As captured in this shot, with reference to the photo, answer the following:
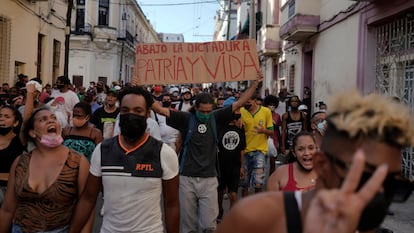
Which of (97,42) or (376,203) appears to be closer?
(376,203)

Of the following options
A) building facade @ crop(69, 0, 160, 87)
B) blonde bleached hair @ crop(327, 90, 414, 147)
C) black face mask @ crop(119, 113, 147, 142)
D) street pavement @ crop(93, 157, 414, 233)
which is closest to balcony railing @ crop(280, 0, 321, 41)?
street pavement @ crop(93, 157, 414, 233)

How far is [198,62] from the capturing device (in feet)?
23.4

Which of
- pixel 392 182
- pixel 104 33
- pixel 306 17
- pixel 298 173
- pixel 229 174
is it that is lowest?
pixel 229 174

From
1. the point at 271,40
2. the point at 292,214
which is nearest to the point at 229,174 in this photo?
the point at 292,214

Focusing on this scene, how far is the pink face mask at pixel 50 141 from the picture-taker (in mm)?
3529

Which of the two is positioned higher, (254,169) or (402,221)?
(254,169)

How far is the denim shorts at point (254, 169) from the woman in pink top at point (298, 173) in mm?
2968

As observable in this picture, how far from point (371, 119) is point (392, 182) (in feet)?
0.67

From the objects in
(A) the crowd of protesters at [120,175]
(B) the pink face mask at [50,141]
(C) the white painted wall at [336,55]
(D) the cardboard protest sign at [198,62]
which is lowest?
(A) the crowd of protesters at [120,175]

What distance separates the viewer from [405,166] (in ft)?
28.9

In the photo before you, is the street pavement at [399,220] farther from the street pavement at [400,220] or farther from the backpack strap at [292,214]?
the backpack strap at [292,214]

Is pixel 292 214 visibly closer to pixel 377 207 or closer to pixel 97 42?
pixel 377 207

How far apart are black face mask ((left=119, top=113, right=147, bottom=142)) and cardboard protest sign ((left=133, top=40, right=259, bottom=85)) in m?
3.53

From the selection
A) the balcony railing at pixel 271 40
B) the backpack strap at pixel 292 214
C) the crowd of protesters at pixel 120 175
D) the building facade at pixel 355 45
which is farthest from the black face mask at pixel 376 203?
the balcony railing at pixel 271 40
